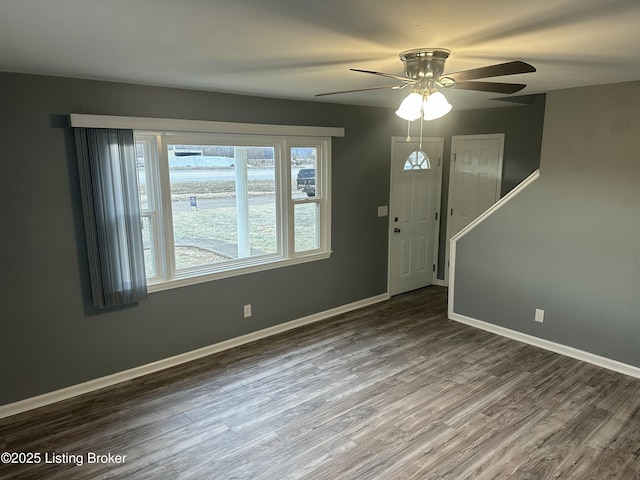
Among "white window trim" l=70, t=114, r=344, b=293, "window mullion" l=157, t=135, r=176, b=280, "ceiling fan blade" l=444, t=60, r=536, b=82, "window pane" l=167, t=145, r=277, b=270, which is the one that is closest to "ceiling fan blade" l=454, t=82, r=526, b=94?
"ceiling fan blade" l=444, t=60, r=536, b=82

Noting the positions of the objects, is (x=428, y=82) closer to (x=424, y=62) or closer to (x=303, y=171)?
(x=424, y=62)

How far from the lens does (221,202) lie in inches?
161

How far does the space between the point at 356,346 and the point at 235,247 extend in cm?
154

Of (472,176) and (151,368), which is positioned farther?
(472,176)

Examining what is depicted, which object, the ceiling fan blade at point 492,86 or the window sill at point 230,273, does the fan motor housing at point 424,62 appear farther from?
the window sill at point 230,273

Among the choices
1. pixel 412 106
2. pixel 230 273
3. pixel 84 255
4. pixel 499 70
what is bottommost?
pixel 230 273

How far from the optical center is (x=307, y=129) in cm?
438

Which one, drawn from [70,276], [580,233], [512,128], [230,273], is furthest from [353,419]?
[512,128]

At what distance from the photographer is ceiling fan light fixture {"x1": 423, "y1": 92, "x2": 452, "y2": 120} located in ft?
7.61

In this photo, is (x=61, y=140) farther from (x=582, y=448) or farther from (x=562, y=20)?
(x=582, y=448)

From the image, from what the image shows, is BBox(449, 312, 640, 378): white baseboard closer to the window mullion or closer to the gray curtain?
the window mullion

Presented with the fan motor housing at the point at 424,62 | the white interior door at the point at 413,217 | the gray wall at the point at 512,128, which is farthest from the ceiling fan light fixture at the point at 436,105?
the white interior door at the point at 413,217

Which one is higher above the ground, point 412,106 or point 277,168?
point 412,106

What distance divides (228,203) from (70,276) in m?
1.47
